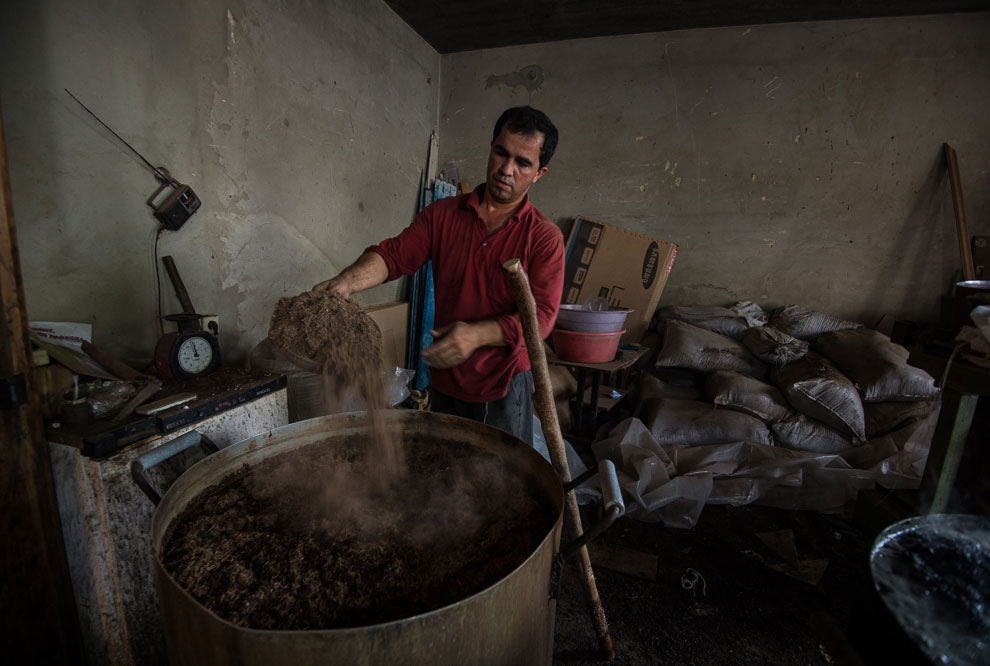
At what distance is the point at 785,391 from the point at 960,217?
1.92m

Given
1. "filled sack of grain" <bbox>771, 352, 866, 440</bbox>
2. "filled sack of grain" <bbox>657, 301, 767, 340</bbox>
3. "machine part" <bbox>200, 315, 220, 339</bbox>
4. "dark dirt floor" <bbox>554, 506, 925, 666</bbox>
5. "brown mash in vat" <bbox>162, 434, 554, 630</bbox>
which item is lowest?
"dark dirt floor" <bbox>554, 506, 925, 666</bbox>

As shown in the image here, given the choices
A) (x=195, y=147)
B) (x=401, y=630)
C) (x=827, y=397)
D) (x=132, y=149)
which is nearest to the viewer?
(x=401, y=630)

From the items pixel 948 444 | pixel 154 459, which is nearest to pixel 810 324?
pixel 948 444

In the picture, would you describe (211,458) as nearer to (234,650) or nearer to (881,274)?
(234,650)

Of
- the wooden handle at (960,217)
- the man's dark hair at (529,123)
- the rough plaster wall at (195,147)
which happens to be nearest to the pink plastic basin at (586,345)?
the man's dark hair at (529,123)

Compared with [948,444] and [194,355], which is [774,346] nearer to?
[948,444]

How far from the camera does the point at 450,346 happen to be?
127 centimetres

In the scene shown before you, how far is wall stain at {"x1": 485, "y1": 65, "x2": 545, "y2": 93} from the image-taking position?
13.0 ft

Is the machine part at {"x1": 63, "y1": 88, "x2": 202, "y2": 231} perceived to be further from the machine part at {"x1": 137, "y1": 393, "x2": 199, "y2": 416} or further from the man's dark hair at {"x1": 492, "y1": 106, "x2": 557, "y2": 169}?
the man's dark hair at {"x1": 492, "y1": 106, "x2": 557, "y2": 169}

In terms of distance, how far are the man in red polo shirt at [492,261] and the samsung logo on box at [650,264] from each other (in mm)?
2294

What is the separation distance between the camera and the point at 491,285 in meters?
1.73

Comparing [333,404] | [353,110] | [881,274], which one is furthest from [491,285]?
[881,274]

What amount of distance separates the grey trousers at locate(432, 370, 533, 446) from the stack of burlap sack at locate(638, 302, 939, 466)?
1.32 metres

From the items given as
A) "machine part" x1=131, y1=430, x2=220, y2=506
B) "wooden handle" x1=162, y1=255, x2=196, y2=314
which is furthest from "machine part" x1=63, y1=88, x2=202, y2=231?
"machine part" x1=131, y1=430, x2=220, y2=506
